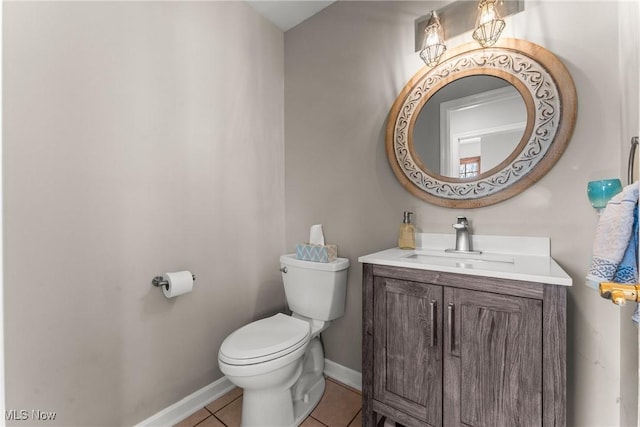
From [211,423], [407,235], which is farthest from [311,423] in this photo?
[407,235]

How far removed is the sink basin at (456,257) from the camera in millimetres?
1189

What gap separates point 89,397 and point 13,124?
3.65ft

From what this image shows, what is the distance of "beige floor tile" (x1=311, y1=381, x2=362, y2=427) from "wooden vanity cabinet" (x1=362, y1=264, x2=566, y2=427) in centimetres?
28

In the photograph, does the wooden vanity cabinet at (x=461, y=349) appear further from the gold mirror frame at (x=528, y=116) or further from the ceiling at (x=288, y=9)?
the ceiling at (x=288, y=9)

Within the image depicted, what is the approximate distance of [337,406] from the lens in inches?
60.6

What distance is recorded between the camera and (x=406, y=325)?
3.69 feet

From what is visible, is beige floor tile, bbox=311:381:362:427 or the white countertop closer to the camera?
the white countertop

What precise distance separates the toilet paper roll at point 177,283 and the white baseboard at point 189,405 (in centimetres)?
59

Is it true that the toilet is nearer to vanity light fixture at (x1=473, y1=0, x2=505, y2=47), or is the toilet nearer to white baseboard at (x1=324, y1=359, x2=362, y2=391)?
white baseboard at (x1=324, y1=359, x2=362, y2=391)

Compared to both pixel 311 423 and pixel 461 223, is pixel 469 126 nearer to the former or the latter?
pixel 461 223

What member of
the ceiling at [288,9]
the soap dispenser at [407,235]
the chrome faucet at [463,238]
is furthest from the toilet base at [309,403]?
the ceiling at [288,9]

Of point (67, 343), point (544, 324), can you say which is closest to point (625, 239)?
point (544, 324)

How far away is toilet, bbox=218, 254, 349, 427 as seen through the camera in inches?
48.3

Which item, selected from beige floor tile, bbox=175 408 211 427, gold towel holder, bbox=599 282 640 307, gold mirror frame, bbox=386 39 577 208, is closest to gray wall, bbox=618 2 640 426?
gold mirror frame, bbox=386 39 577 208
